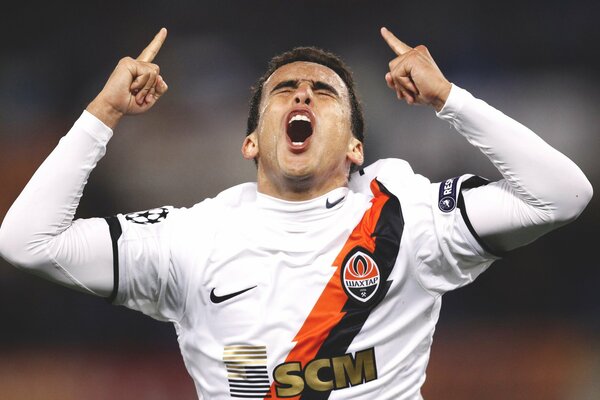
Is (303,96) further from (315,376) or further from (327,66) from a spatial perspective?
(315,376)

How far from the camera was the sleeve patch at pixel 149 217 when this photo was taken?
239 centimetres

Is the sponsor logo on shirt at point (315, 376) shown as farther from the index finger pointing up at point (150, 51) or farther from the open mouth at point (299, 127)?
the index finger pointing up at point (150, 51)

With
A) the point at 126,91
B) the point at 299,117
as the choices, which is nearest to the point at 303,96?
the point at 299,117

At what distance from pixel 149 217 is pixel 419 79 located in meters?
0.88

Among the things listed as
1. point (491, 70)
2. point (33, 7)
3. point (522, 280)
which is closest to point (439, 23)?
point (491, 70)

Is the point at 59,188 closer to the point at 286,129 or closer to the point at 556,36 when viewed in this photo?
the point at 286,129

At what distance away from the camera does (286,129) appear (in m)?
2.56

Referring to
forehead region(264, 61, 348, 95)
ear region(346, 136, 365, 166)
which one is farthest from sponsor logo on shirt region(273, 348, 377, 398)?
forehead region(264, 61, 348, 95)

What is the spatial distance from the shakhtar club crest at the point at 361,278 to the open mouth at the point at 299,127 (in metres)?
0.41

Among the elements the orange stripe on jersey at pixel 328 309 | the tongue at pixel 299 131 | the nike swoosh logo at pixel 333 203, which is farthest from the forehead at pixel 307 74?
the orange stripe on jersey at pixel 328 309

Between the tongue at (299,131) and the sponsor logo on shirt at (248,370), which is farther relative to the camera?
the tongue at (299,131)

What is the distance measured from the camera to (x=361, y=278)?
7.66 ft

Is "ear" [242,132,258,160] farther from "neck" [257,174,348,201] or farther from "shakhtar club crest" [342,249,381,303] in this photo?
"shakhtar club crest" [342,249,381,303]

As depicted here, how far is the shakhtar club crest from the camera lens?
7.64ft
